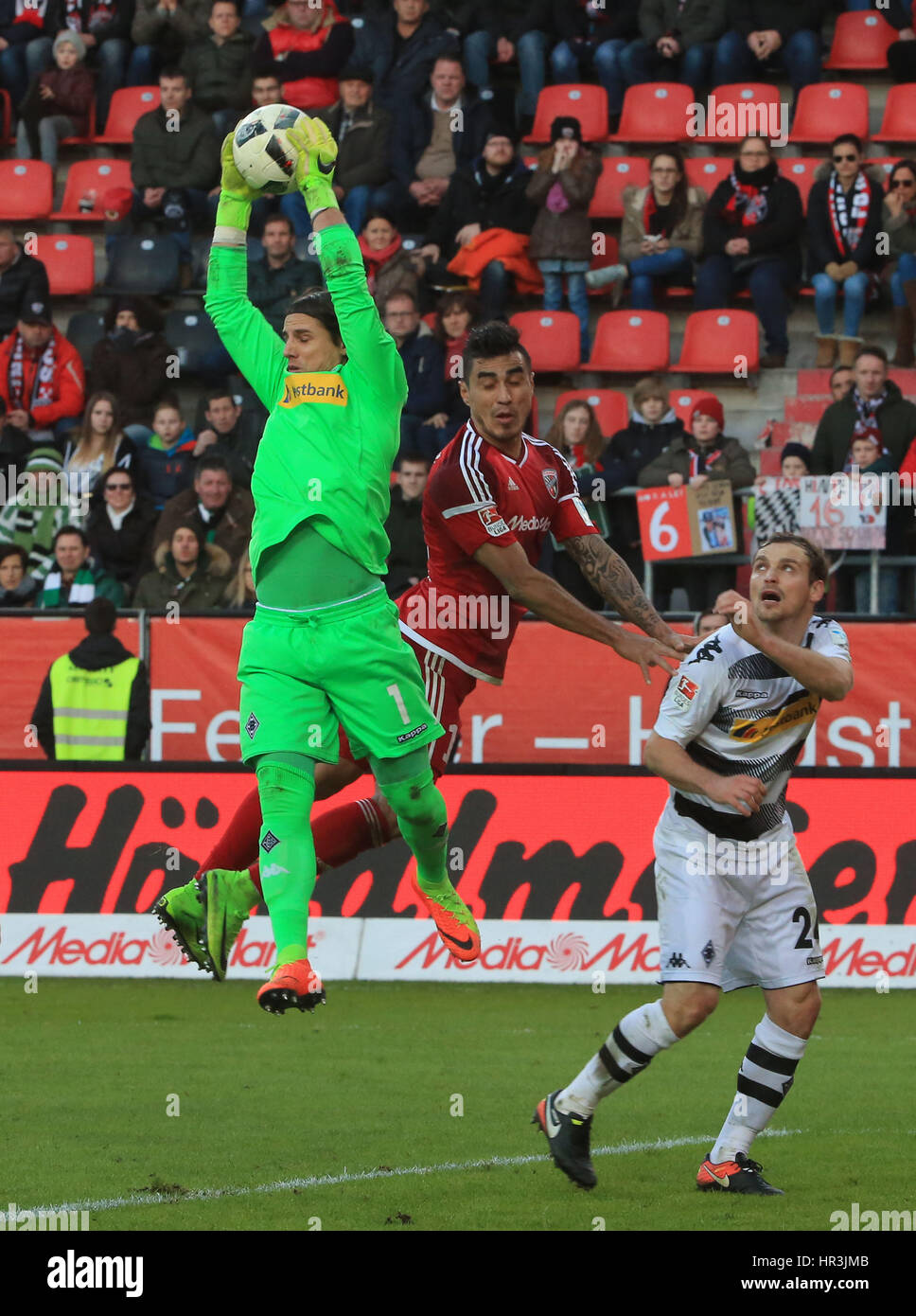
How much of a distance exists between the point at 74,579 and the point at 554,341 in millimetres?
5034

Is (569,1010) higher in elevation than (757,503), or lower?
lower

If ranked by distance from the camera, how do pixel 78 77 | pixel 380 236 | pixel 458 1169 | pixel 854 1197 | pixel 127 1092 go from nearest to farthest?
pixel 854 1197
pixel 458 1169
pixel 127 1092
pixel 380 236
pixel 78 77

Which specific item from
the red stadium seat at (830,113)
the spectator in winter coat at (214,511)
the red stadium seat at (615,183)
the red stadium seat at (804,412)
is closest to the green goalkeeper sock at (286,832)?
the spectator in winter coat at (214,511)

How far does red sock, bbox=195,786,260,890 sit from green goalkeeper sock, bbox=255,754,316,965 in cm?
58

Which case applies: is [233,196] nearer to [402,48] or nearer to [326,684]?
[326,684]

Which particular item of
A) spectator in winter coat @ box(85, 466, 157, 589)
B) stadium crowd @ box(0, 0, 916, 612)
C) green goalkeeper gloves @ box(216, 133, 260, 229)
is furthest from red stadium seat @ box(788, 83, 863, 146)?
green goalkeeper gloves @ box(216, 133, 260, 229)

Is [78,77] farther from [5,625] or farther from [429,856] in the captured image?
[429,856]

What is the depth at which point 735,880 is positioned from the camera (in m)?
Answer: 6.62

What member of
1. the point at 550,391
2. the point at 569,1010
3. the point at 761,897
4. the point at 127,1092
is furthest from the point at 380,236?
the point at 761,897

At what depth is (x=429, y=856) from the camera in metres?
6.89

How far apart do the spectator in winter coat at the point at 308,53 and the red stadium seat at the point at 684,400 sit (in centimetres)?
472

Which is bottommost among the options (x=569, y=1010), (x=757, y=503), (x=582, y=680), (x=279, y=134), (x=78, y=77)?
(x=569, y=1010)

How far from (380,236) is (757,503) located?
16.0ft

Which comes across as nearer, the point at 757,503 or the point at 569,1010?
the point at 569,1010
